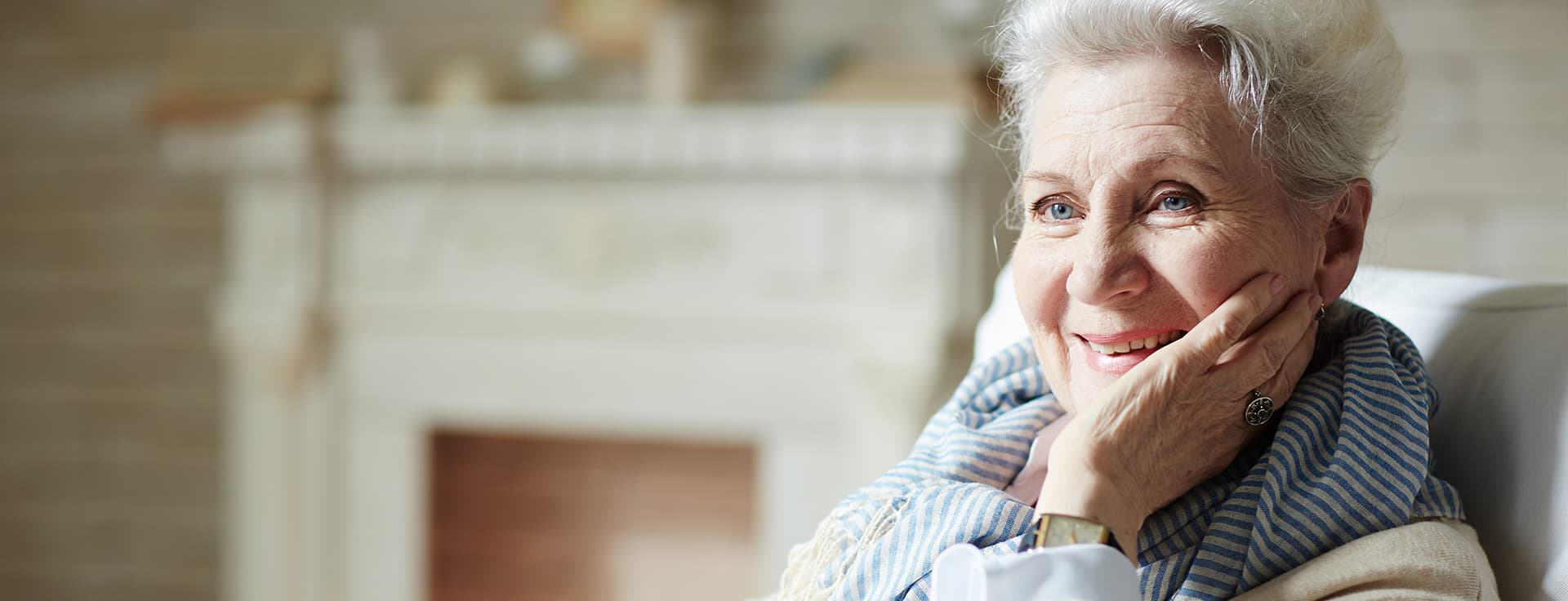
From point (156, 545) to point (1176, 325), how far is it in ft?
10.9

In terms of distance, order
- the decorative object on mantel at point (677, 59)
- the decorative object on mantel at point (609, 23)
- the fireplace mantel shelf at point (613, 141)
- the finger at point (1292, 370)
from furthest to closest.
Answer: the decorative object on mantel at point (609, 23)
the decorative object on mantel at point (677, 59)
the fireplace mantel shelf at point (613, 141)
the finger at point (1292, 370)

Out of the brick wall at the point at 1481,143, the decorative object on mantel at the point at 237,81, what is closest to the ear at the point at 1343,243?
the brick wall at the point at 1481,143

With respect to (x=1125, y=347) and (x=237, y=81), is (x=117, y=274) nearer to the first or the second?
(x=237, y=81)

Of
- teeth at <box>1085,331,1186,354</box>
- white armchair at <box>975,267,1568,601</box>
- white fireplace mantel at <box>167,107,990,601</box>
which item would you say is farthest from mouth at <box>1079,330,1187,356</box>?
white fireplace mantel at <box>167,107,990,601</box>

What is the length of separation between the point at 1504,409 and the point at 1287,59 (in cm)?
32

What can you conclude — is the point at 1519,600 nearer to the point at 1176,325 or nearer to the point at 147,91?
the point at 1176,325

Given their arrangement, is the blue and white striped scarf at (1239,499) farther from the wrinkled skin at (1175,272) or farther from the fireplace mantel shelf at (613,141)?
the fireplace mantel shelf at (613,141)

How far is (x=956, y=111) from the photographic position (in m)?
2.36

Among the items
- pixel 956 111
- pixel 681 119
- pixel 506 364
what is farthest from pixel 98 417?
pixel 956 111

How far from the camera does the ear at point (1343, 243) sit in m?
0.91

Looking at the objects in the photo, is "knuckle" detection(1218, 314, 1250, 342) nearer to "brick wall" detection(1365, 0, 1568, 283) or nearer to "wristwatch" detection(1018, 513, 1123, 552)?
"wristwatch" detection(1018, 513, 1123, 552)

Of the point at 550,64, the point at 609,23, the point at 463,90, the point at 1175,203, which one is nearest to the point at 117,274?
the point at 463,90

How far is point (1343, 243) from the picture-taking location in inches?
36.1

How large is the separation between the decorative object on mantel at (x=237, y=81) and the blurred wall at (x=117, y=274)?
1.05ft
